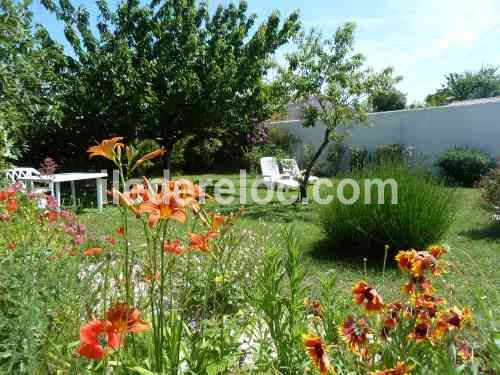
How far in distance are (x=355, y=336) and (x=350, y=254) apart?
11.8ft

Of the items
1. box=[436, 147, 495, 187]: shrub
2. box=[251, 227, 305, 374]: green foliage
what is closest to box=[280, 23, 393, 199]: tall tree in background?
box=[436, 147, 495, 187]: shrub

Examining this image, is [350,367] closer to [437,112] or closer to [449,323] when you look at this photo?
[449,323]

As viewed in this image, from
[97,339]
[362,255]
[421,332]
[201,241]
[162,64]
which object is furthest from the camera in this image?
[162,64]

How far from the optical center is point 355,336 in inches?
46.9

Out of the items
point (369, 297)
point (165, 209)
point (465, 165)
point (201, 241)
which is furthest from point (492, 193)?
point (165, 209)

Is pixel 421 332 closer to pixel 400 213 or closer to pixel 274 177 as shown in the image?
pixel 400 213

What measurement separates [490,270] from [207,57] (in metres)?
8.22

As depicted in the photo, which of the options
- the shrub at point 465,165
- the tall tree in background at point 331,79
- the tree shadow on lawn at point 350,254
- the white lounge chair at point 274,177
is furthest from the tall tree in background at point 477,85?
the tree shadow on lawn at point 350,254

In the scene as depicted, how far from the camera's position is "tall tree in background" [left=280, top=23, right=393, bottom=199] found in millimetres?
8188

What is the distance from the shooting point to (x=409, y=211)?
14.0ft

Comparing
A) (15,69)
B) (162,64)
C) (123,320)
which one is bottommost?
(123,320)

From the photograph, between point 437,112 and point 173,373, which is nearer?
point 173,373

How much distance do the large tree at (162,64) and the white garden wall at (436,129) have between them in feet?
8.50

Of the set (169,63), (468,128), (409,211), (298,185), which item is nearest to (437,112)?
(468,128)
